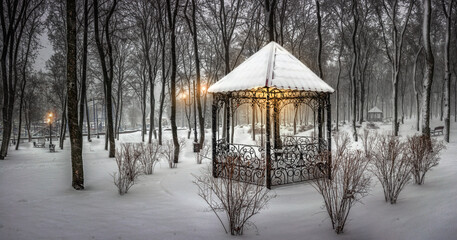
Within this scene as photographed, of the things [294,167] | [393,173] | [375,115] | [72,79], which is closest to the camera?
[393,173]

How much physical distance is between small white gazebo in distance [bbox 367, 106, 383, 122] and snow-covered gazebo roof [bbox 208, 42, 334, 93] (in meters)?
31.6

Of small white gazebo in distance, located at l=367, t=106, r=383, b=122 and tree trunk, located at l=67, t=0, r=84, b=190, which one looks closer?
tree trunk, located at l=67, t=0, r=84, b=190

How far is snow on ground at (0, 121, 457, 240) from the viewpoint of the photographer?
4.45 m

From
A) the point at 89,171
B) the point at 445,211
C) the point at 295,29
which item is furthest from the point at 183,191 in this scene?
the point at 295,29

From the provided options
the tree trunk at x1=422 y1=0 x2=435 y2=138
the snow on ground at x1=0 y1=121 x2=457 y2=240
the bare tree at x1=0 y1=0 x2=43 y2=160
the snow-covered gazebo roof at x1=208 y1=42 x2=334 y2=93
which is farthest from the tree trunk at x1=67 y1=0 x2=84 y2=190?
the tree trunk at x1=422 y1=0 x2=435 y2=138

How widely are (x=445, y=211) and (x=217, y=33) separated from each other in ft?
60.0

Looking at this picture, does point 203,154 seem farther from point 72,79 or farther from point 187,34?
point 187,34

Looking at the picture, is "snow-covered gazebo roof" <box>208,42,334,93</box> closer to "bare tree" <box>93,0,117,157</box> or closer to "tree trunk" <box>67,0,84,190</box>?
"tree trunk" <box>67,0,84,190</box>

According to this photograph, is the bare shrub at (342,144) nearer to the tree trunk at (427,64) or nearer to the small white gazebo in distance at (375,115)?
the tree trunk at (427,64)

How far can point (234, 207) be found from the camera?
14.7 ft

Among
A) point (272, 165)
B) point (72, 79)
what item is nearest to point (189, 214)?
point (272, 165)

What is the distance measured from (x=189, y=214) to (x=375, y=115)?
129 ft

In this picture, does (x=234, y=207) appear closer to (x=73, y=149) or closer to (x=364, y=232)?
(x=364, y=232)

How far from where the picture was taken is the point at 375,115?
3678 centimetres
